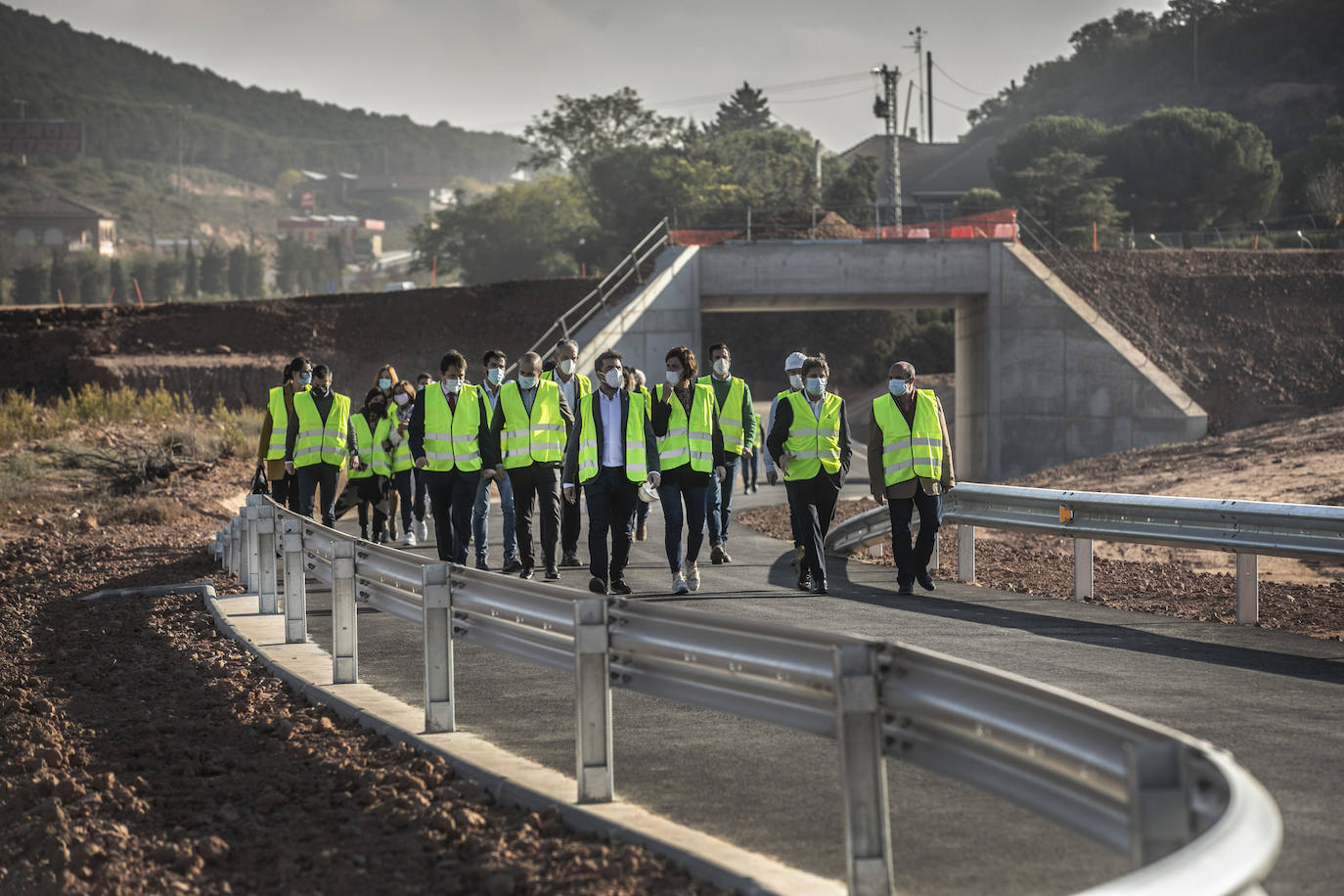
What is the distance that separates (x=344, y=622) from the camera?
9.20 metres

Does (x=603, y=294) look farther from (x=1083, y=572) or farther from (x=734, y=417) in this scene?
(x=1083, y=572)

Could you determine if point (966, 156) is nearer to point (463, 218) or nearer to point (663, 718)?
point (463, 218)

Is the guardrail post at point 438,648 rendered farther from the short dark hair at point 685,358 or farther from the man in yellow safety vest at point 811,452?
the man in yellow safety vest at point 811,452

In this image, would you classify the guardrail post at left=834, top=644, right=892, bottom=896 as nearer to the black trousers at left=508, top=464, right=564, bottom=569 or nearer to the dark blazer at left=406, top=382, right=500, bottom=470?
the black trousers at left=508, top=464, right=564, bottom=569

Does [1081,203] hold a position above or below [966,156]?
below

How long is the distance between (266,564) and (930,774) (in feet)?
24.2

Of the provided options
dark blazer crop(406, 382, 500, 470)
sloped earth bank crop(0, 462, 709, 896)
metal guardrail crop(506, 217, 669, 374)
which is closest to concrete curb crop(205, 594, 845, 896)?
sloped earth bank crop(0, 462, 709, 896)

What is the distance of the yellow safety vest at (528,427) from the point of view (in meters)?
13.9

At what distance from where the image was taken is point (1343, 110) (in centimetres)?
12375

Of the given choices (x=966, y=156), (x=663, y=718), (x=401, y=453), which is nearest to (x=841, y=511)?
(x=401, y=453)

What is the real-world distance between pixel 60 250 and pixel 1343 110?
120m

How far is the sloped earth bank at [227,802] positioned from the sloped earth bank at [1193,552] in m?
6.88

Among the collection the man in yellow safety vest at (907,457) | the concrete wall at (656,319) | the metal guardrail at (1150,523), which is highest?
the concrete wall at (656,319)

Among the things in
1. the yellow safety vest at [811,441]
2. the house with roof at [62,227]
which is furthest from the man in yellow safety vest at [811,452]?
the house with roof at [62,227]
